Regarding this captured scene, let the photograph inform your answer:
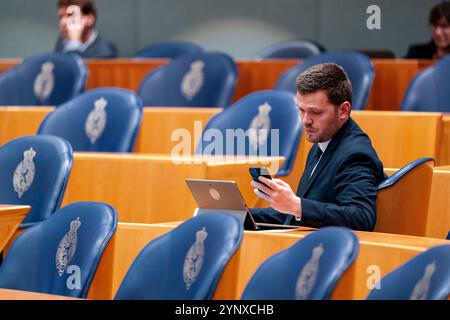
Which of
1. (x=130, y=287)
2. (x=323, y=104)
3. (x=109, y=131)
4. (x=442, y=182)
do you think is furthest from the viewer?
(x=109, y=131)

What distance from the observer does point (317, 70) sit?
2783 mm

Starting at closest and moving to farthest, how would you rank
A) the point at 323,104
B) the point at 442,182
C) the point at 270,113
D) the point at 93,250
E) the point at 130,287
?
the point at 130,287, the point at 93,250, the point at 323,104, the point at 442,182, the point at 270,113

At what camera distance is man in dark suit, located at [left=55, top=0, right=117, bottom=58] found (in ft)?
18.9

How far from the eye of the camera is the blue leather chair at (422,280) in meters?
1.78

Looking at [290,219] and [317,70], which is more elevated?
[317,70]

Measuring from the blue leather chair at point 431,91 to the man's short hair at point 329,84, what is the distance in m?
1.50

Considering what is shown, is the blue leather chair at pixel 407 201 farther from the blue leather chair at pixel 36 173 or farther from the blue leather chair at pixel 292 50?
the blue leather chair at pixel 292 50

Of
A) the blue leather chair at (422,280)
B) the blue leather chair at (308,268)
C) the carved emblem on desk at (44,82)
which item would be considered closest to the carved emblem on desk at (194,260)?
the blue leather chair at (308,268)

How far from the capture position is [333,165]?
9.07 feet

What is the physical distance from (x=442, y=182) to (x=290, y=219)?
1.93ft

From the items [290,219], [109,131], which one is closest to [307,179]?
[290,219]

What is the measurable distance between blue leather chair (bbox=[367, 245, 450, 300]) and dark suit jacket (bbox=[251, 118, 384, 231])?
66 centimetres

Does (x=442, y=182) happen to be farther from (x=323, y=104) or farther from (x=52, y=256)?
(x=52, y=256)

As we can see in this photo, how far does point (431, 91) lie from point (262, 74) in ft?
3.69
